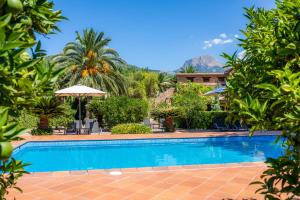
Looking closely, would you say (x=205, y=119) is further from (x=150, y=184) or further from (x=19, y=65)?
(x=19, y=65)

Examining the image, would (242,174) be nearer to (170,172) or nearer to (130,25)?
(170,172)

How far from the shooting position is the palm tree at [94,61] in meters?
23.8

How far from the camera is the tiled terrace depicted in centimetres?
559

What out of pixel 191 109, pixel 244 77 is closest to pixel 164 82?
pixel 191 109

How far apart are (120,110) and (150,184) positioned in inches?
481

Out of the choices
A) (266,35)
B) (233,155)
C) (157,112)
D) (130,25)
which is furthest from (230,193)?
(130,25)

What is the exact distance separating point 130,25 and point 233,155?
2264 centimetres

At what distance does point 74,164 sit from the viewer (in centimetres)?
1127

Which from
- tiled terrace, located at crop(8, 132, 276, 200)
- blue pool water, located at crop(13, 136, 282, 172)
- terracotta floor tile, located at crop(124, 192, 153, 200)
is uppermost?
tiled terrace, located at crop(8, 132, 276, 200)

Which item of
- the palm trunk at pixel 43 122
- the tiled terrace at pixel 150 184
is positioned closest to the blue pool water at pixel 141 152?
the palm trunk at pixel 43 122

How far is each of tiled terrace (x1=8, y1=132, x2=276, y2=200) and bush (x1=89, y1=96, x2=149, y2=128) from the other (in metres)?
11.0

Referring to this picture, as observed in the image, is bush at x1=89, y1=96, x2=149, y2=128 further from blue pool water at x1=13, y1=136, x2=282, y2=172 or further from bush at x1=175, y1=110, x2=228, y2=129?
blue pool water at x1=13, y1=136, x2=282, y2=172

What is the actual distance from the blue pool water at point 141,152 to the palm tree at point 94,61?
10.1m

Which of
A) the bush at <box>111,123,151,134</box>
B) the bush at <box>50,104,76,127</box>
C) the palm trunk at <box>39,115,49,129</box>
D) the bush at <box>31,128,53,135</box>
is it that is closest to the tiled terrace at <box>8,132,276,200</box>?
the bush at <box>111,123,151,134</box>
